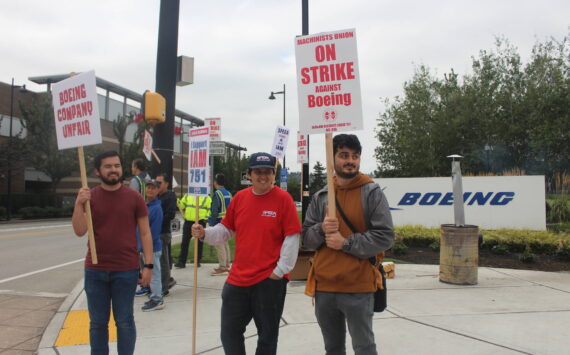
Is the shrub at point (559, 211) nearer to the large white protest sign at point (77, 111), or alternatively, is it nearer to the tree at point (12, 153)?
the large white protest sign at point (77, 111)

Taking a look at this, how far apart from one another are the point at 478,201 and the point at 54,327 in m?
12.3

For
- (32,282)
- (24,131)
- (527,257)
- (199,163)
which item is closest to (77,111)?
(199,163)

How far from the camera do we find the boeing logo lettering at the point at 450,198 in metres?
13.7

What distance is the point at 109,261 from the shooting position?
3502 millimetres

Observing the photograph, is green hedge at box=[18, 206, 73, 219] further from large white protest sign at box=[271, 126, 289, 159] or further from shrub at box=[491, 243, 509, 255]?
shrub at box=[491, 243, 509, 255]

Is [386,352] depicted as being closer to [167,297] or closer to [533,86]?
[167,297]

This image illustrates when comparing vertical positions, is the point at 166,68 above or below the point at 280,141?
above

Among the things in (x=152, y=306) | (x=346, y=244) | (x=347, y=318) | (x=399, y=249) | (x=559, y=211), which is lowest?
(x=152, y=306)

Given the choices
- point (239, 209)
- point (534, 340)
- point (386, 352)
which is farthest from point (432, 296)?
point (239, 209)

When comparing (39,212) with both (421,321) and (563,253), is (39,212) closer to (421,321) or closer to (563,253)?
(563,253)

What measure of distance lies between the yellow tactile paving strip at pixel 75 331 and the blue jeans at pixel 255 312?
224 cm

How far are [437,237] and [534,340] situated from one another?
6.46m

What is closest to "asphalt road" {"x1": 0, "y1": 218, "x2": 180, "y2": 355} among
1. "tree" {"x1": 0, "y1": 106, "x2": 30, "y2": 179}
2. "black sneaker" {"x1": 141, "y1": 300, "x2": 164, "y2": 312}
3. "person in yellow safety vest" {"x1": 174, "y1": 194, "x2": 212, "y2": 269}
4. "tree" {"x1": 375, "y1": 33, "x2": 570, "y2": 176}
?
"black sneaker" {"x1": 141, "y1": 300, "x2": 164, "y2": 312}

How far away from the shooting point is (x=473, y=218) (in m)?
13.7
